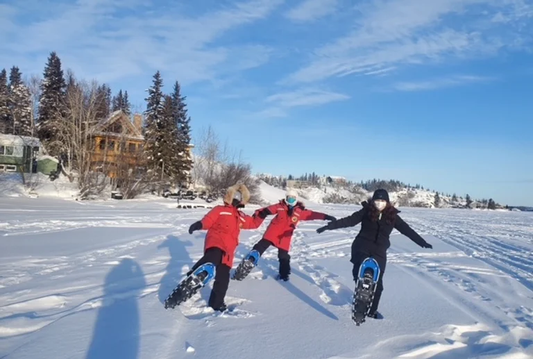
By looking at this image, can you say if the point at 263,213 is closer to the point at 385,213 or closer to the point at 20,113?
the point at 385,213

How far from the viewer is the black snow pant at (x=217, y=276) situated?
4715mm

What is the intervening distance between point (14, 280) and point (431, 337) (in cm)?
550

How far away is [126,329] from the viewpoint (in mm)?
3883

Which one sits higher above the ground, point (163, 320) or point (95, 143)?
point (95, 143)

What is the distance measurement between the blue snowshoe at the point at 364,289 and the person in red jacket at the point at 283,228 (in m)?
1.86

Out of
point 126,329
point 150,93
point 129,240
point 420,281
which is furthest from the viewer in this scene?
point 150,93

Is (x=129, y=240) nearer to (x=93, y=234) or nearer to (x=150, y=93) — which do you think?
(x=93, y=234)

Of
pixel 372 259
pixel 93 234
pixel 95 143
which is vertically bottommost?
pixel 93 234

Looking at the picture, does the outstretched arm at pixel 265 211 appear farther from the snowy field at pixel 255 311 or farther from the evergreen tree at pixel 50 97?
the evergreen tree at pixel 50 97

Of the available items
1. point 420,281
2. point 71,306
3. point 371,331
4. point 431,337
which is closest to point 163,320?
point 71,306

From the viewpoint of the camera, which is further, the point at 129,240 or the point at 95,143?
the point at 95,143

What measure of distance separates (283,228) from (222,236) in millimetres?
1836

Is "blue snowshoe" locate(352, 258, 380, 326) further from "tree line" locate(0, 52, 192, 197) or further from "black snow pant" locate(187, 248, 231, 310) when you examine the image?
"tree line" locate(0, 52, 192, 197)

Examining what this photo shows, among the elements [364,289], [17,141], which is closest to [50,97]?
[17,141]
